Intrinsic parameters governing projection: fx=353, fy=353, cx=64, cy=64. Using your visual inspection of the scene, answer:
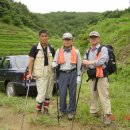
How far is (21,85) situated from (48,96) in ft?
8.65

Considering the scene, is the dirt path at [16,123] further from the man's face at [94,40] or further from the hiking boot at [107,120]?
the man's face at [94,40]

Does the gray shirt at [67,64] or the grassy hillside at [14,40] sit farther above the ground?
the gray shirt at [67,64]

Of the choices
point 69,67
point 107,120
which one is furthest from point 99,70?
point 107,120

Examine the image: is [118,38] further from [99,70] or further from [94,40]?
[99,70]

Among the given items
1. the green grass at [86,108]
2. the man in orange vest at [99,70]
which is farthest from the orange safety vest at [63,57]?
the green grass at [86,108]

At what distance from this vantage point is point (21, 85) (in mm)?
10203

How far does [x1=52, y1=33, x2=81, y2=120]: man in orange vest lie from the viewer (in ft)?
23.7

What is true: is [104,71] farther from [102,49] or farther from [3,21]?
[3,21]

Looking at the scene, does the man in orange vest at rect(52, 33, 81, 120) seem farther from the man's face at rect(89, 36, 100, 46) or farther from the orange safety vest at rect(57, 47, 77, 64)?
the man's face at rect(89, 36, 100, 46)

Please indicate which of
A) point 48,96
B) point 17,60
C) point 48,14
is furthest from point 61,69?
point 48,14

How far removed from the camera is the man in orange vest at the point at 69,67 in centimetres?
722

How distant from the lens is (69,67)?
7.27 m

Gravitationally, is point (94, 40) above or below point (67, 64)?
above

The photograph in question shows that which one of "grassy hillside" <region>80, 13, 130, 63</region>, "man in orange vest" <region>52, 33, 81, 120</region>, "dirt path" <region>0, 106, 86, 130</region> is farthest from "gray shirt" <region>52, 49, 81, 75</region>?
"grassy hillside" <region>80, 13, 130, 63</region>
